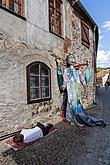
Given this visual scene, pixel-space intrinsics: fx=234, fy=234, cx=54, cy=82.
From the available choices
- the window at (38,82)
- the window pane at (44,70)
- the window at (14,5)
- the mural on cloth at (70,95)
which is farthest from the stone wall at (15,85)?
the mural on cloth at (70,95)

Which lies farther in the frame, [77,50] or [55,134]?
[77,50]

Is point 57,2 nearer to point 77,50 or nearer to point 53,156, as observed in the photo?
point 77,50

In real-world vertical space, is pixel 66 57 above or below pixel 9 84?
above

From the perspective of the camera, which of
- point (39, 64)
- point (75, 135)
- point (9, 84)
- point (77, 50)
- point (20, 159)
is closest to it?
point (20, 159)

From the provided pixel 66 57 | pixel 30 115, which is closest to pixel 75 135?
pixel 30 115

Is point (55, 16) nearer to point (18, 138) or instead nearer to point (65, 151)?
point (18, 138)

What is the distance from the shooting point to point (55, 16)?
895 cm

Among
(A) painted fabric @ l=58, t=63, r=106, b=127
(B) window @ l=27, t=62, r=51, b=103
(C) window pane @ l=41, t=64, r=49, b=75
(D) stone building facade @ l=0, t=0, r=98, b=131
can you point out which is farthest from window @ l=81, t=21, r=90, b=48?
(B) window @ l=27, t=62, r=51, b=103

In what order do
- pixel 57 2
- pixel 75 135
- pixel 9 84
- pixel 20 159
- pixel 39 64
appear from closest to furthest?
pixel 20 159 → pixel 9 84 → pixel 75 135 → pixel 39 64 → pixel 57 2

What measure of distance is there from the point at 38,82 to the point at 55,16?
293cm

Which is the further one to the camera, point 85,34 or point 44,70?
point 85,34

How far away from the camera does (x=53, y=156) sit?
481 cm

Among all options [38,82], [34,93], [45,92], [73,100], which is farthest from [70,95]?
[34,93]

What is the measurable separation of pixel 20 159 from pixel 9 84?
6.96 ft
